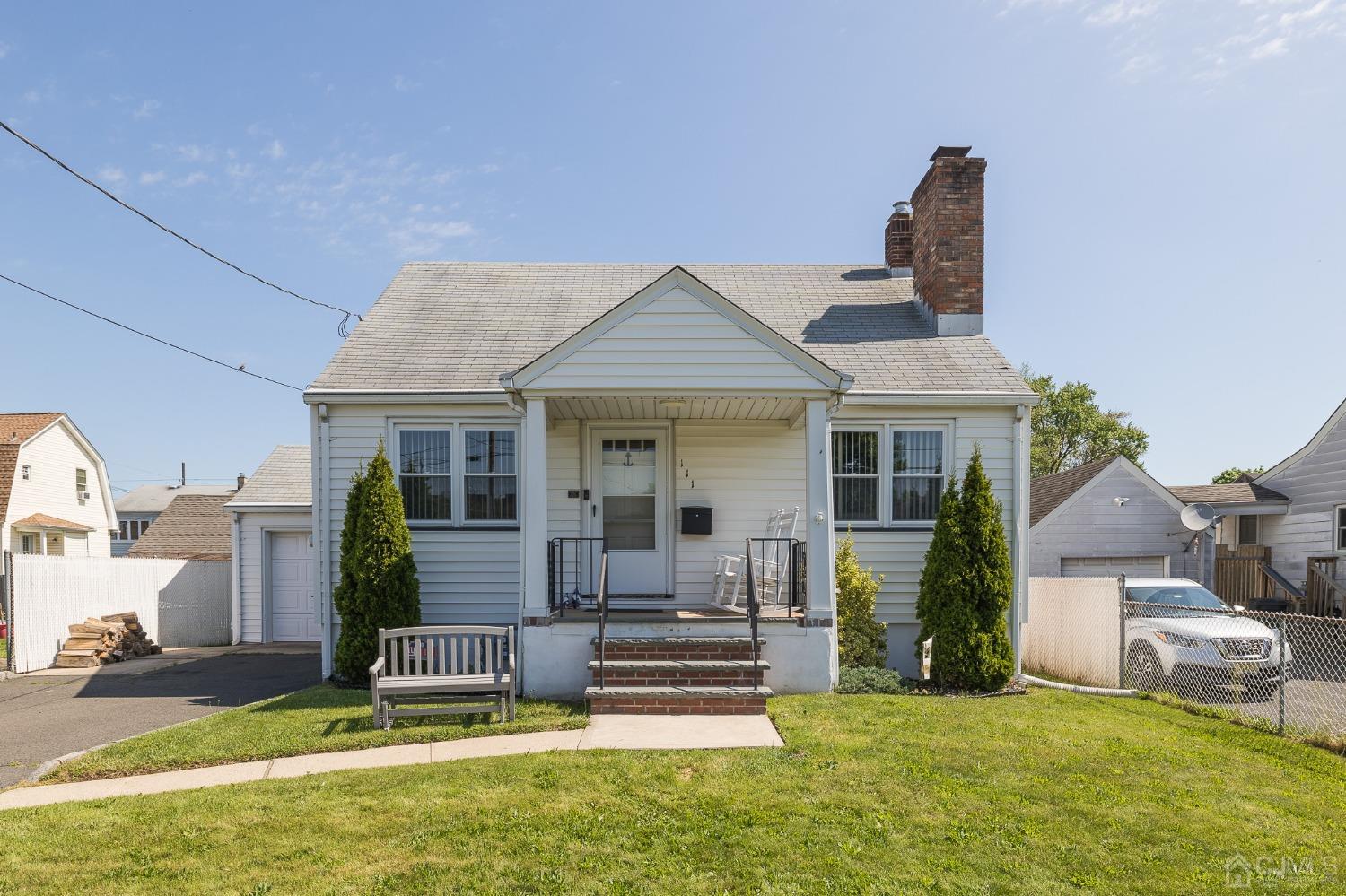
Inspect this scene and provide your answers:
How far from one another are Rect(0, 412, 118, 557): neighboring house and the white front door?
876 inches

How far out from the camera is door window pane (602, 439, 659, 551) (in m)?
10.9

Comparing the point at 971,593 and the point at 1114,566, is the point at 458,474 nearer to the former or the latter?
the point at 971,593

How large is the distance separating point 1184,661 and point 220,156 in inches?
637

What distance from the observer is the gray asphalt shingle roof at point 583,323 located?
35.0 ft

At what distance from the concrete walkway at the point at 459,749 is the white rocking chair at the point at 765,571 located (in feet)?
8.55

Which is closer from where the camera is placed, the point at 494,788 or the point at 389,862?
the point at 389,862

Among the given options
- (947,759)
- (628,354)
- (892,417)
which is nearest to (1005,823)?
(947,759)

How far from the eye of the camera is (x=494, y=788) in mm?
5543

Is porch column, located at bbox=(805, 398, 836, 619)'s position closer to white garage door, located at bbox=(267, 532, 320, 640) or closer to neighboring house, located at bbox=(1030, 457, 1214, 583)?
neighboring house, located at bbox=(1030, 457, 1214, 583)

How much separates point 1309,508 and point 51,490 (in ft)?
116

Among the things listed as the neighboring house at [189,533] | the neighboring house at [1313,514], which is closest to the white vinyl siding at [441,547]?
the neighboring house at [189,533]

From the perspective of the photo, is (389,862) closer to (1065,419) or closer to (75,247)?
(75,247)

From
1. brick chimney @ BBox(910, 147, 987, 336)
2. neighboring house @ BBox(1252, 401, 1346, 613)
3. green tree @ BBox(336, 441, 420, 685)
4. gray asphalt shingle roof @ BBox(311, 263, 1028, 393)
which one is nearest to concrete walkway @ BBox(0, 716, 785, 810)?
green tree @ BBox(336, 441, 420, 685)

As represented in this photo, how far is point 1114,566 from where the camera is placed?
54.9ft
